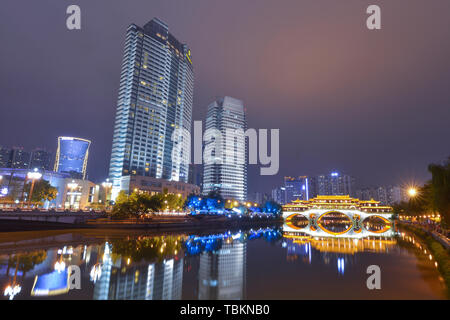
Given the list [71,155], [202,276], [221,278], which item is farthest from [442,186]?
[71,155]

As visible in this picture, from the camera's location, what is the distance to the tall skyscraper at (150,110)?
404 ft

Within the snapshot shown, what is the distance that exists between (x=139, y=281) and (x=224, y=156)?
541 ft

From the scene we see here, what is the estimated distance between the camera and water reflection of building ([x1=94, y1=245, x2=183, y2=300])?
1484cm

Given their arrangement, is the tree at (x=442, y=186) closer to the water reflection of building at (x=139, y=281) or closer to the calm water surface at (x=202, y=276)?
the calm water surface at (x=202, y=276)

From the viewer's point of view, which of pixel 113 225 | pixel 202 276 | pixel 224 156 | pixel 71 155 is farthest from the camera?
pixel 224 156

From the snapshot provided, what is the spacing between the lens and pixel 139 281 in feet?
58.3

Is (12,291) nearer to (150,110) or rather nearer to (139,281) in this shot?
(139,281)

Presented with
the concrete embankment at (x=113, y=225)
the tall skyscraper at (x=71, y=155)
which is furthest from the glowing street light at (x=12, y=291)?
the tall skyscraper at (x=71, y=155)

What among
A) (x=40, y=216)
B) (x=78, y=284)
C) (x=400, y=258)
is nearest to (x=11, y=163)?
(x=40, y=216)

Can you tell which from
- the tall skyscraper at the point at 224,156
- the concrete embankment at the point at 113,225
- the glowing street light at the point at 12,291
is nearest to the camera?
the glowing street light at the point at 12,291

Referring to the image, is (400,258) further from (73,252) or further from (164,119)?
(164,119)

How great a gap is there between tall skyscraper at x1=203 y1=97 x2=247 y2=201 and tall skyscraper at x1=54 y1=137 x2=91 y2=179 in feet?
272

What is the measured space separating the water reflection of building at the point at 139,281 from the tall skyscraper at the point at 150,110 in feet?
343

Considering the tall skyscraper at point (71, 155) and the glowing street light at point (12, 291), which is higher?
the tall skyscraper at point (71, 155)
